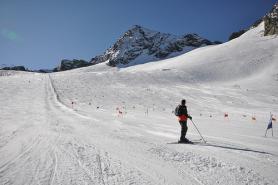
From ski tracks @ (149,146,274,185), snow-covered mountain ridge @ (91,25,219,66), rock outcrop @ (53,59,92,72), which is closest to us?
ski tracks @ (149,146,274,185)

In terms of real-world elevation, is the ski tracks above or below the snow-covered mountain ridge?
below

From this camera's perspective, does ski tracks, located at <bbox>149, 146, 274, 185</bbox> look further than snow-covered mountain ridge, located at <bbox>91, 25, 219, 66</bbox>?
No

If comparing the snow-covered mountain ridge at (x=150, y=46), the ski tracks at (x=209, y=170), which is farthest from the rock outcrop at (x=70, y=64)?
the ski tracks at (x=209, y=170)

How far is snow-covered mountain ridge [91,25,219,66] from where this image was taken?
145 metres

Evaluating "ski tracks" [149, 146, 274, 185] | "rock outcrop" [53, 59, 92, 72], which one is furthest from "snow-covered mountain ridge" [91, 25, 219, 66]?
"ski tracks" [149, 146, 274, 185]

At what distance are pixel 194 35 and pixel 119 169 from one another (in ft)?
557

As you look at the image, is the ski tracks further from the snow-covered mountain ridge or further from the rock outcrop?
the rock outcrop

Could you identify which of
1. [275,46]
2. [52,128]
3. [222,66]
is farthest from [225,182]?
[275,46]

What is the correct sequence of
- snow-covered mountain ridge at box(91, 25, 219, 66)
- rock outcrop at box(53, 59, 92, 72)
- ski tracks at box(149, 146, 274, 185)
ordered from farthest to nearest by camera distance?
rock outcrop at box(53, 59, 92, 72)
snow-covered mountain ridge at box(91, 25, 219, 66)
ski tracks at box(149, 146, 274, 185)

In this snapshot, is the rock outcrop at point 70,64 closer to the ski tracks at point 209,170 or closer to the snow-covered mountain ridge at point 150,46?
the snow-covered mountain ridge at point 150,46

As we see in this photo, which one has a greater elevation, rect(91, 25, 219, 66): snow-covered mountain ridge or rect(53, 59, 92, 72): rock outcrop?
rect(91, 25, 219, 66): snow-covered mountain ridge

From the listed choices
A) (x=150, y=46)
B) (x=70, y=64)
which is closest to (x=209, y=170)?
(x=150, y=46)

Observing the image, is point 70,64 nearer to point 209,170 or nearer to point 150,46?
point 150,46

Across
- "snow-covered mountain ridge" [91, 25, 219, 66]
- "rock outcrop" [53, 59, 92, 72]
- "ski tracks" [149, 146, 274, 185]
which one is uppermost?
"snow-covered mountain ridge" [91, 25, 219, 66]
